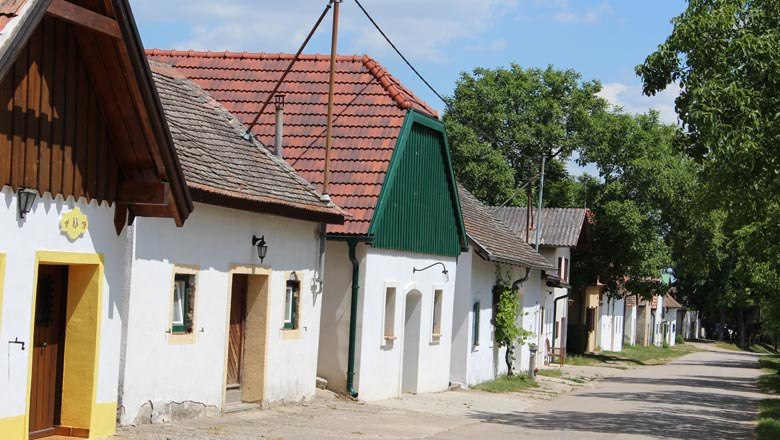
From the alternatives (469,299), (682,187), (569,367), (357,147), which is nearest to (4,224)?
(357,147)

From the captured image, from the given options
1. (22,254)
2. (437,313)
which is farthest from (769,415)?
(22,254)

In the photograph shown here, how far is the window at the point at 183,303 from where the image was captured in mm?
15188

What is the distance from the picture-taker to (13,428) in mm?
11008

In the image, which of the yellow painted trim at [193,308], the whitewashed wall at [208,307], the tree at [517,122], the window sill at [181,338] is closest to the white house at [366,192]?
the whitewashed wall at [208,307]

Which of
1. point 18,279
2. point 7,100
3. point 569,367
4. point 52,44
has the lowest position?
point 569,367

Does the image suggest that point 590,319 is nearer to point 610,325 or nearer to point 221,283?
point 610,325

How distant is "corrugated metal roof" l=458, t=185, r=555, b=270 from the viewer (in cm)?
2811

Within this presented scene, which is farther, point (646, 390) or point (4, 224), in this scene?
point (646, 390)

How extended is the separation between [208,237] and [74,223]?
381 cm

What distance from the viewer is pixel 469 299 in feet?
90.3

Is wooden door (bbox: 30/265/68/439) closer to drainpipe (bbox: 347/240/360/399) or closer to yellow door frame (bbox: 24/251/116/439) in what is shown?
yellow door frame (bbox: 24/251/116/439)

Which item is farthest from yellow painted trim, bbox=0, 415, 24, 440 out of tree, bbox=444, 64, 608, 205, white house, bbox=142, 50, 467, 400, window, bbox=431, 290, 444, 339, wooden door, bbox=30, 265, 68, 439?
tree, bbox=444, 64, 608, 205

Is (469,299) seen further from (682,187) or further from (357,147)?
(682,187)

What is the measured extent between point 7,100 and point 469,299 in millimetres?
18008
